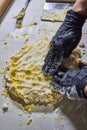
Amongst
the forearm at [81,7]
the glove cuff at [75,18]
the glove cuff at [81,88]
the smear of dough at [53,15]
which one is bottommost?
the smear of dough at [53,15]

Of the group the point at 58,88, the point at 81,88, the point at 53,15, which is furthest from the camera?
the point at 53,15

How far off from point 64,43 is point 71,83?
0.26 m

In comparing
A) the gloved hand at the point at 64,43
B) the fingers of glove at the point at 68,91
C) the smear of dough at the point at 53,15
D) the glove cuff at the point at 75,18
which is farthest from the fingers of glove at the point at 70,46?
the smear of dough at the point at 53,15

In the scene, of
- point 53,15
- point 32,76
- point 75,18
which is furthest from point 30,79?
point 53,15

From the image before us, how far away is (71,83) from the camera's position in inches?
47.7

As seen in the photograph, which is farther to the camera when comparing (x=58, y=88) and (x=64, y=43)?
(x=64, y=43)

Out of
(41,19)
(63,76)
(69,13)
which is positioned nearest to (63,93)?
(63,76)

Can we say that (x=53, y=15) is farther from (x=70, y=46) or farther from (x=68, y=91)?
(x=68, y=91)

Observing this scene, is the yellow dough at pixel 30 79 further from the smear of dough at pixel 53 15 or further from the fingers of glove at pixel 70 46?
the smear of dough at pixel 53 15

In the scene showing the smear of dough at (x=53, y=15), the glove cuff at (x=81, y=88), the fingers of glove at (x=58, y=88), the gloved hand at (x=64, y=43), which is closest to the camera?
the glove cuff at (x=81, y=88)

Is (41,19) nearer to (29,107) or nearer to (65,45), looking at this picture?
(65,45)

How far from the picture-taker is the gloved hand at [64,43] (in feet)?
4.43

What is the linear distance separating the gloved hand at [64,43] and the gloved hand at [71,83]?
64 millimetres

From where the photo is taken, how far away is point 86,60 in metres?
1.45
